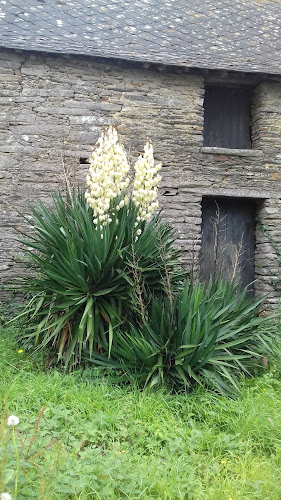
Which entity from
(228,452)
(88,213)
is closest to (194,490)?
(228,452)

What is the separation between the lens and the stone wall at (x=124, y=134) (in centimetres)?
596

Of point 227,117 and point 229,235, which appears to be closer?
point 229,235

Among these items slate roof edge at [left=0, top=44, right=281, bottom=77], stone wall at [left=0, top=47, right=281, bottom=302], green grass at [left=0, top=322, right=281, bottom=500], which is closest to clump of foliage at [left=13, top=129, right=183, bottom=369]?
green grass at [left=0, top=322, right=281, bottom=500]

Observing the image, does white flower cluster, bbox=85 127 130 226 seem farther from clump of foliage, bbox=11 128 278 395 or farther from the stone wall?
the stone wall

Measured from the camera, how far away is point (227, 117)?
22.4ft

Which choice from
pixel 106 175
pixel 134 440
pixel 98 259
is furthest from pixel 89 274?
pixel 134 440

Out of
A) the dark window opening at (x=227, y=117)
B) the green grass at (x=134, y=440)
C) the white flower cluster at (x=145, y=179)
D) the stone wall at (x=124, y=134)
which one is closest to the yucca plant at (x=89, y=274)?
the white flower cluster at (x=145, y=179)

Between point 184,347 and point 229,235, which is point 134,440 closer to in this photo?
point 184,347

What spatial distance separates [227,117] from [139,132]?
1.50 meters

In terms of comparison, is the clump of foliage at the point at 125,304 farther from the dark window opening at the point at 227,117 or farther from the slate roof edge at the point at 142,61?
the dark window opening at the point at 227,117

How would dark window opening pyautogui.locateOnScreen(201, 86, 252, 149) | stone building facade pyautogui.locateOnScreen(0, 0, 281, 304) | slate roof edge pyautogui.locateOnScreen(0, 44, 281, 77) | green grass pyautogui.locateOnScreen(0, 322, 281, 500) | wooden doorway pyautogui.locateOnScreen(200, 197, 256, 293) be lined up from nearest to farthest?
green grass pyautogui.locateOnScreen(0, 322, 281, 500) → slate roof edge pyautogui.locateOnScreen(0, 44, 281, 77) → stone building facade pyautogui.locateOnScreen(0, 0, 281, 304) → wooden doorway pyautogui.locateOnScreen(200, 197, 256, 293) → dark window opening pyautogui.locateOnScreen(201, 86, 252, 149)

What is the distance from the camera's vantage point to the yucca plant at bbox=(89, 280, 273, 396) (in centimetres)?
376

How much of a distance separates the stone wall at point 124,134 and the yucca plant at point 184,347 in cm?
192

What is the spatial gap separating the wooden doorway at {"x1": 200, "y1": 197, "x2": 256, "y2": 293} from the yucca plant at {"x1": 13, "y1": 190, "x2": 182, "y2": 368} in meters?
2.35
